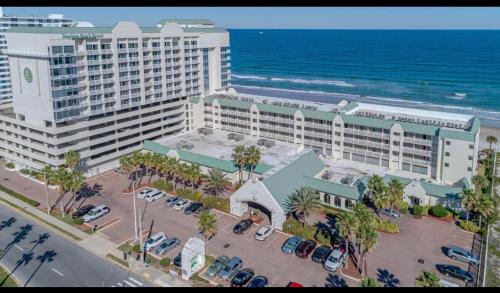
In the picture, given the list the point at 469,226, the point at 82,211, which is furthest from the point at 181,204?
the point at 469,226

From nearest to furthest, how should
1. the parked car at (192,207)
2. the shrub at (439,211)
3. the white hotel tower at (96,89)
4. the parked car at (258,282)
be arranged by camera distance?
the parked car at (258,282) < the shrub at (439,211) < the parked car at (192,207) < the white hotel tower at (96,89)

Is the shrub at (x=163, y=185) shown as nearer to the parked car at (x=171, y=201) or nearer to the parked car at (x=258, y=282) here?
the parked car at (x=171, y=201)

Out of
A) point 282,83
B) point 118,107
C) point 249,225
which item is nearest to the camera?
point 249,225

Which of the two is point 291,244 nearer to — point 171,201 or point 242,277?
point 242,277

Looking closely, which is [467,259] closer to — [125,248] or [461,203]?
[461,203]

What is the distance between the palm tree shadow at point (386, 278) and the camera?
43431 millimetres

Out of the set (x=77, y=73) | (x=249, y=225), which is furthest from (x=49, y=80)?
(x=249, y=225)

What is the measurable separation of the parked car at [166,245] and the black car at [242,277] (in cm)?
942

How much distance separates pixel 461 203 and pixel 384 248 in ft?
47.7

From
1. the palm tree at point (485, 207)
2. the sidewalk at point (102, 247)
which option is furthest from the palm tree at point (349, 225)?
the palm tree at point (485, 207)

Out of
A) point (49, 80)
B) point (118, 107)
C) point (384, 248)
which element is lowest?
point (384, 248)

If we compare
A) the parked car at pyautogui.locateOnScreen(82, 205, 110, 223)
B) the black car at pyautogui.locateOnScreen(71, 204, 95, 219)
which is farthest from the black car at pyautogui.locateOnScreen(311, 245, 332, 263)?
the black car at pyautogui.locateOnScreen(71, 204, 95, 219)

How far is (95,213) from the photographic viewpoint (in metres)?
58.5

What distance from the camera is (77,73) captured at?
2729 inches
